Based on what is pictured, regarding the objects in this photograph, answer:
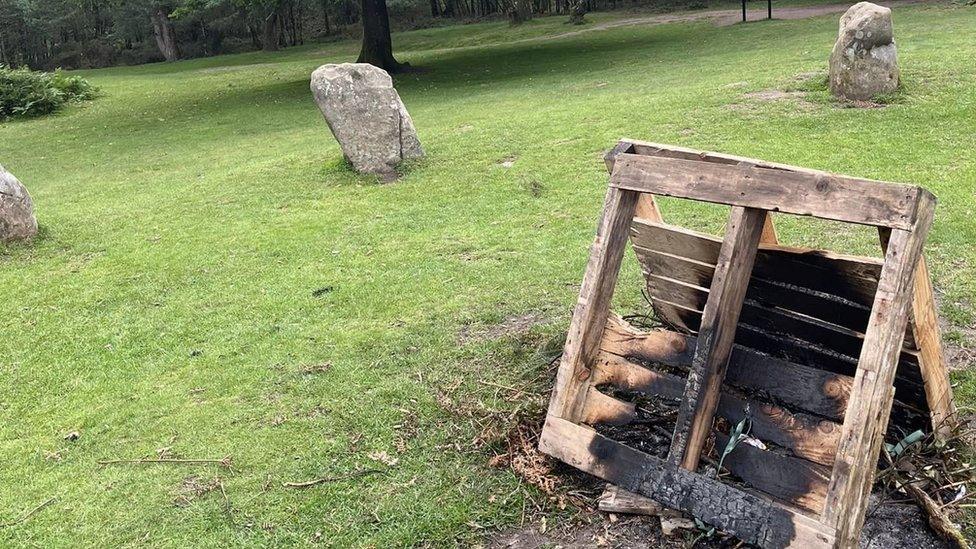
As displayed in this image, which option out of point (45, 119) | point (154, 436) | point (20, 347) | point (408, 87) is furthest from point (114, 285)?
point (45, 119)

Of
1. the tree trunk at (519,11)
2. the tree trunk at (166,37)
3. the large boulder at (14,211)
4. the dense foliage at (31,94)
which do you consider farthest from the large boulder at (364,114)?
the tree trunk at (166,37)

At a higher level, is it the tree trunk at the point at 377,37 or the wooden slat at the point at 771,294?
the tree trunk at the point at 377,37

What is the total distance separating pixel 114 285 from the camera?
7.23m

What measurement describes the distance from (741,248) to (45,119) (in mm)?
20241

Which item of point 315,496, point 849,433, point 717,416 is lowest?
point 315,496

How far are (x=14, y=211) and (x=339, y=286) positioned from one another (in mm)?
4185

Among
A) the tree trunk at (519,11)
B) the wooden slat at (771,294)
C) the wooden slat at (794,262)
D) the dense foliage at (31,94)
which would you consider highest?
the tree trunk at (519,11)

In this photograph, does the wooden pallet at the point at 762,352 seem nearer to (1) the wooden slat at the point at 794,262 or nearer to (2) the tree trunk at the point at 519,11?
(1) the wooden slat at the point at 794,262

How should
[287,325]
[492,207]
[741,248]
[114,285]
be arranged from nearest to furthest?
[741,248], [287,325], [114,285], [492,207]

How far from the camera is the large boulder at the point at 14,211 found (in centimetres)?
818

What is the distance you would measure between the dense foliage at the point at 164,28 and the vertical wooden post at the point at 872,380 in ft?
114

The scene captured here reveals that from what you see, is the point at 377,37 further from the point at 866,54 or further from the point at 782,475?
the point at 782,475

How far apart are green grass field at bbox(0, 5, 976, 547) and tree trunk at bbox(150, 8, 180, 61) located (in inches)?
1034

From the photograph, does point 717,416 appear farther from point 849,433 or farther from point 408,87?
point 408,87
